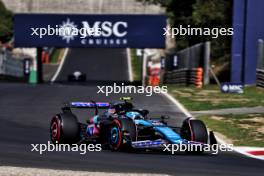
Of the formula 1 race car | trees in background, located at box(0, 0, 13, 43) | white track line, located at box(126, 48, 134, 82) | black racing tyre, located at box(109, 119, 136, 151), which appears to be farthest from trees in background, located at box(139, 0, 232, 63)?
trees in background, located at box(0, 0, 13, 43)

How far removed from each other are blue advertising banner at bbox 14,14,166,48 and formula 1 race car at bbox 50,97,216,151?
115 feet

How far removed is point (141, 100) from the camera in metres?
27.7

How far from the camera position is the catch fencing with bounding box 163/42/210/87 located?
39062 mm

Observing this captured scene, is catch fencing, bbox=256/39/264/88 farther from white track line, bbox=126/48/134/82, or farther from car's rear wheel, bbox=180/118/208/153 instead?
→ white track line, bbox=126/48/134/82

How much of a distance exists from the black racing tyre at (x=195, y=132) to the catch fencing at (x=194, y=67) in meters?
23.4

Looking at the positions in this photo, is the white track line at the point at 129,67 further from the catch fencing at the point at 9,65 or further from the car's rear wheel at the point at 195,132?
the car's rear wheel at the point at 195,132

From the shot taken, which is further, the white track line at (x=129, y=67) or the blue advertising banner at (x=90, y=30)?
the white track line at (x=129, y=67)

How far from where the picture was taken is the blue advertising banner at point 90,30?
165 ft

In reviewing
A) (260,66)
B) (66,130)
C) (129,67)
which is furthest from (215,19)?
(129,67)

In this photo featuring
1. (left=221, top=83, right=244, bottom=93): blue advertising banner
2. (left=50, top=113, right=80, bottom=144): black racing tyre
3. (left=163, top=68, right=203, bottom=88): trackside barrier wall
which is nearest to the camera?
(left=50, top=113, right=80, bottom=144): black racing tyre

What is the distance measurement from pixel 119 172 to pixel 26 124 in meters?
8.53

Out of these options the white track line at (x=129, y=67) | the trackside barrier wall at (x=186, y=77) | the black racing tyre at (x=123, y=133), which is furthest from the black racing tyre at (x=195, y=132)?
the white track line at (x=129, y=67)

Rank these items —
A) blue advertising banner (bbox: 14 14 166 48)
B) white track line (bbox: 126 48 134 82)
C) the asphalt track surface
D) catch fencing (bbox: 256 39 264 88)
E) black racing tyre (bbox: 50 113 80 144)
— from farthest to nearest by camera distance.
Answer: white track line (bbox: 126 48 134 82)
blue advertising banner (bbox: 14 14 166 48)
catch fencing (bbox: 256 39 264 88)
black racing tyre (bbox: 50 113 80 144)
the asphalt track surface

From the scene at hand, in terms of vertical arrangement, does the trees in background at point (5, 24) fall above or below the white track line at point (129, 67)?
above
